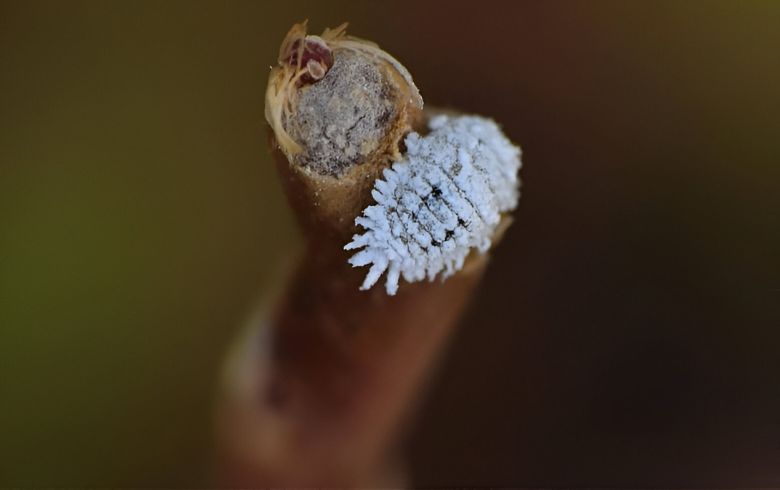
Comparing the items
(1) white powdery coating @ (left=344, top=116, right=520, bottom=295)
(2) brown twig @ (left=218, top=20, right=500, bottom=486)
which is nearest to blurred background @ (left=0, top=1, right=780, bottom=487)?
(2) brown twig @ (left=218, top=20, right=500, bottom=486)

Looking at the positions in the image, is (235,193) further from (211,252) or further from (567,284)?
(567,284)

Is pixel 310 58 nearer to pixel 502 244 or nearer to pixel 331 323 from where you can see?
pixel 331 323

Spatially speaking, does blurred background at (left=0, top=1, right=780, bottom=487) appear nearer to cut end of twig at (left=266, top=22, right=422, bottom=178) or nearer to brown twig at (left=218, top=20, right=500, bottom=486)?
brown twig at (left=218, top=20, right=500, bottom=486)

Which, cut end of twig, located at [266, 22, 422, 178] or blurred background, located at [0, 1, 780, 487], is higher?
blurred background, located at [0, 1, 780, 487]

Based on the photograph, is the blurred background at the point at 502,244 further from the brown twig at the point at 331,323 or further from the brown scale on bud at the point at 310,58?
the brown scale on bud at the point at 310,58

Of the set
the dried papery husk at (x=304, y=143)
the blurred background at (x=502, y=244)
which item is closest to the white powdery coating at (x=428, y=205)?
the dried papery husk at (x=304, y=143)

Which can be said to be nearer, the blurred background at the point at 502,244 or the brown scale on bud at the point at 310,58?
the brown scale on bud at the point at 310,58
